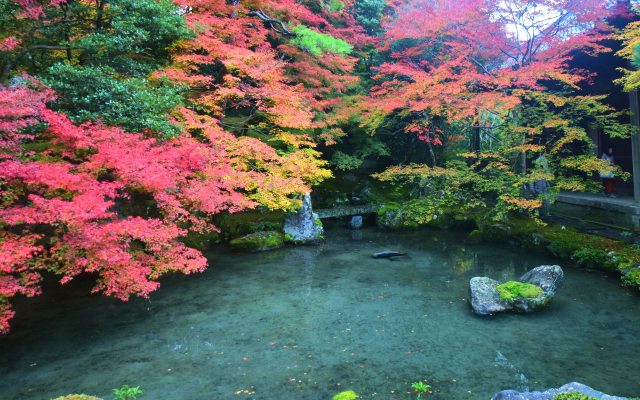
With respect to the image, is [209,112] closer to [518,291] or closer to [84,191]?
[84,191]

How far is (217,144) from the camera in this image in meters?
11.5

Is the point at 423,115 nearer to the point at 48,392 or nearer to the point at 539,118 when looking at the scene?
the point at 539,118

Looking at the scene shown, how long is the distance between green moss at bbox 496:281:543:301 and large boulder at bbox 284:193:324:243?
8168 millimetres

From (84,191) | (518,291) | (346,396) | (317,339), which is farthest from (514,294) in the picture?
(84,191)

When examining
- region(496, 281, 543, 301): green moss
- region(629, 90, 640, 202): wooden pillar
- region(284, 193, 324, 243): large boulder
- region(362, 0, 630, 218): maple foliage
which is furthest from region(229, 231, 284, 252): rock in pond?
region(629, 90, 640, 202): wooden pillar

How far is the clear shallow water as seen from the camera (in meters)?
6.31

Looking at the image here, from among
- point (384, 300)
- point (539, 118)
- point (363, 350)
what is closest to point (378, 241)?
point (384, 300)

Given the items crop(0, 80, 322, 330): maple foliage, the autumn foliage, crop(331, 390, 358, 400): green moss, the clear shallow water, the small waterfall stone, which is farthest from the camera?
the small waterfall stone

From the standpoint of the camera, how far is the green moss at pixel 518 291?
8.97m

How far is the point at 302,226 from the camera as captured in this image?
15.9 metres

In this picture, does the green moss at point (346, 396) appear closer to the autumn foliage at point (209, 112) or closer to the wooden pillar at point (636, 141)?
the autumn foliage at point (209, 112)

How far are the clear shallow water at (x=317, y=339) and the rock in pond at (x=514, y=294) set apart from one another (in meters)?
0.26

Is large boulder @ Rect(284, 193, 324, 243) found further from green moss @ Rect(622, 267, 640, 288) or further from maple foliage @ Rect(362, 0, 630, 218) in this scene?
green moss @ Rect(622, 267, 640, 288)

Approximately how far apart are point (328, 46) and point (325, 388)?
12.0 metres
